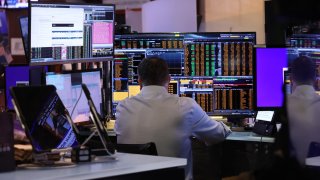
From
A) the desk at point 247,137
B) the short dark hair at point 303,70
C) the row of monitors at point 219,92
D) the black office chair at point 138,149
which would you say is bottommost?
the desk at point 247,137

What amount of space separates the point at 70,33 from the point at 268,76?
145cm

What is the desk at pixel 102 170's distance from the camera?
2.12 metres

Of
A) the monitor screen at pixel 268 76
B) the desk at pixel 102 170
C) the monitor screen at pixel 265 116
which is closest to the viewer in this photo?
the desk at pixel 102 170

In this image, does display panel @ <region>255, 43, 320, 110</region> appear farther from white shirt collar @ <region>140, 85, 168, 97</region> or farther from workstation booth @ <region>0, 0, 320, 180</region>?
white shirt collar @ <region>140, 85, 168, 97</region>

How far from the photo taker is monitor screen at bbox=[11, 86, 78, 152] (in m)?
2.46

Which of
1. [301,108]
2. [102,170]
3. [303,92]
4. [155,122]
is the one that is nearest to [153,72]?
[155,122]

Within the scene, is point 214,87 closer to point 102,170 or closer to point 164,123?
point 164,123

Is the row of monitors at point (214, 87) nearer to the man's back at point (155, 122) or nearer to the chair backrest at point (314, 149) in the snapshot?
the man's back at point (155, 122)

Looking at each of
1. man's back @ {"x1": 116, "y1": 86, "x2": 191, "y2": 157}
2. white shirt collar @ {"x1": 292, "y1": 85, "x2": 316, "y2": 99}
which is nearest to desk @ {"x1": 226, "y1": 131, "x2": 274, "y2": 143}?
man's back @ {"x1": 116, "y1": 86, "x2": 191, "y2": 157}

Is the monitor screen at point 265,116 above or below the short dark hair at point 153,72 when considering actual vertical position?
below

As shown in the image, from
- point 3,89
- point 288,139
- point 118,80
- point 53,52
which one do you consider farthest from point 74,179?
point 3,89

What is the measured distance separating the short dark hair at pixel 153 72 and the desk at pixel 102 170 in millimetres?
1414

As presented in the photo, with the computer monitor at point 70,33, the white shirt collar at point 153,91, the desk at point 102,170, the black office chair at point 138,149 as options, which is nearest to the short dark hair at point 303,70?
the desk at point 102,170

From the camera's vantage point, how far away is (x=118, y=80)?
4.85 m
